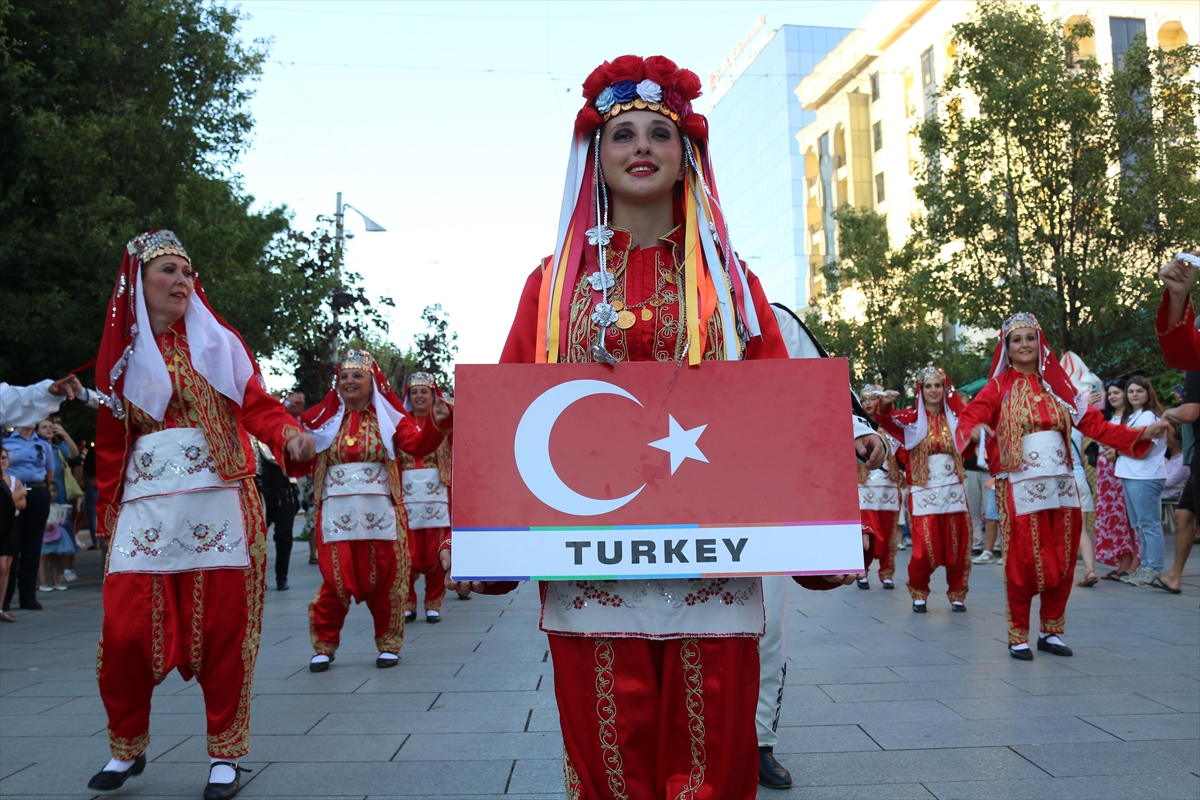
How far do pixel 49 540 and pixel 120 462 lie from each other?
9156mm

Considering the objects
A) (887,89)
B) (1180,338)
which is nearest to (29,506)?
(1180,338)

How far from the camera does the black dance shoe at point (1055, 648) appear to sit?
274 inches

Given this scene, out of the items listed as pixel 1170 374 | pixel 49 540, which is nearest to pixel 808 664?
pixel 49 540

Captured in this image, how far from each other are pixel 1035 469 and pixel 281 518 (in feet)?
28.9

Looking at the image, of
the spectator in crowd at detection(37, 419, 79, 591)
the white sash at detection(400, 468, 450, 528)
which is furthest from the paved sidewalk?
the spectator in crowd at detection(37, 419, 79, 591)

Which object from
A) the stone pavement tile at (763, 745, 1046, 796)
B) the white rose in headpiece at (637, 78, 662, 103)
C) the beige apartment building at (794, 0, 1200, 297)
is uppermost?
the beige apartment building at (794, 0, 1200, 297)

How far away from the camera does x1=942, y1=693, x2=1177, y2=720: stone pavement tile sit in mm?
5297

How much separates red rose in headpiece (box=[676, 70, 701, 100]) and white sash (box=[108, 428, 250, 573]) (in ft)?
8.23

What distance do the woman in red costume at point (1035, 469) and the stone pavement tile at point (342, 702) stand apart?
Result: 12.5 feet

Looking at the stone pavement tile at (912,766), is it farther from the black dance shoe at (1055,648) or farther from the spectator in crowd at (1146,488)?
the spectator in crowd at (1146,488)

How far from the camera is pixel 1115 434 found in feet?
22.5

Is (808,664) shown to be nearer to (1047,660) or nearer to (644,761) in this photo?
(1047,660)

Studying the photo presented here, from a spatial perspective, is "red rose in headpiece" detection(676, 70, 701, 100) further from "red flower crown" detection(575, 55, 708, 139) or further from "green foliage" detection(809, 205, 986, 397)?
"green foliage" detection(809, 205, 986, 397)

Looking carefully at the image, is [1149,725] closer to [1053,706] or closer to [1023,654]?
[1053,706]
